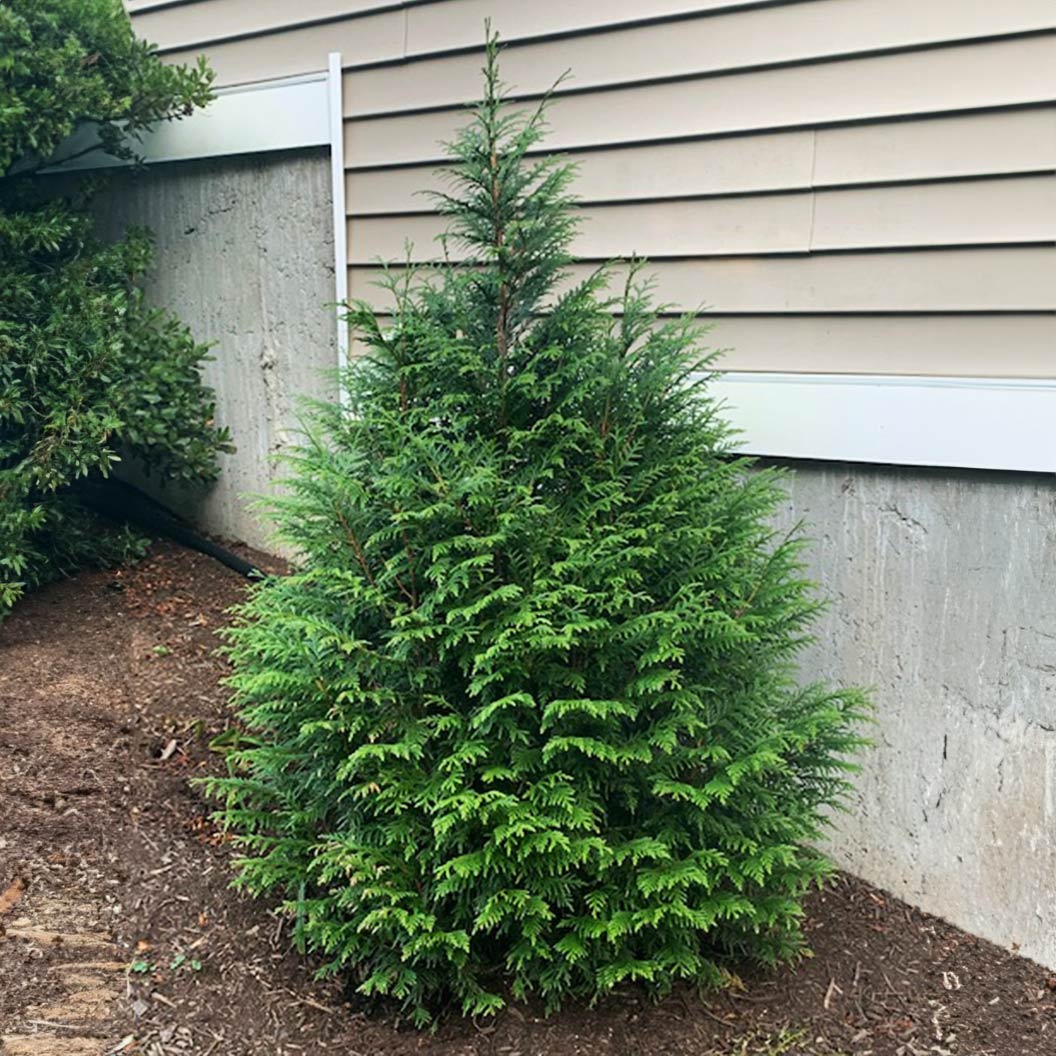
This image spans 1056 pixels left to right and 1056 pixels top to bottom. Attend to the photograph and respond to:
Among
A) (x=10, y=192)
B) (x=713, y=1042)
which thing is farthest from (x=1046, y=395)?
(x=10, y=192)

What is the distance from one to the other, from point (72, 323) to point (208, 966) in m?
2.92

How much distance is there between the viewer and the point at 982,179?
3217mm

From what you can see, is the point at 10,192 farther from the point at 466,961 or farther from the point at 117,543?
the point at 466,961

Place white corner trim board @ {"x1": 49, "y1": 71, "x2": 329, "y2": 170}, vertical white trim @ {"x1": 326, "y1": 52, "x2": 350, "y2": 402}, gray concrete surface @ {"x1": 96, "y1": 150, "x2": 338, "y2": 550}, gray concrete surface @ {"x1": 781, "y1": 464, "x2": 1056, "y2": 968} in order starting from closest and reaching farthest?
gray concrete surface @ {"x1": 781, "y1": 464, "x2": 1056, "y2": 968}, vertical white trim @ {"x1": 326, "y1": 52, "x2": 350, "y2": 402}, white corner trim board @ {"x1": 49, "y1": 71, "x2": 329, "y2": 170}, gray concrete surface @ {"x1": 96, "y1": 150, "x2": 338, "y2": 550}

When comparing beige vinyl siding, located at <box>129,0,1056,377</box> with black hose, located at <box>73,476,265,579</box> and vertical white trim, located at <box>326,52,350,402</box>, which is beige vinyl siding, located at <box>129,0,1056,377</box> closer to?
vertical white trim, located at <box>326,52,350,402</box>

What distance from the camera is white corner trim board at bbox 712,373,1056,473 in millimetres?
3168

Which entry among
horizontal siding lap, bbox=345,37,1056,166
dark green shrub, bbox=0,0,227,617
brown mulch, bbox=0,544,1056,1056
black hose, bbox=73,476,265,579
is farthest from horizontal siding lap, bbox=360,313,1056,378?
black hose, bbox=73,476,265,579

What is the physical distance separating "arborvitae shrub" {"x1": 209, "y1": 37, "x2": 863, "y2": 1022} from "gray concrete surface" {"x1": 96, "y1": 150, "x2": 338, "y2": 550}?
217 cm

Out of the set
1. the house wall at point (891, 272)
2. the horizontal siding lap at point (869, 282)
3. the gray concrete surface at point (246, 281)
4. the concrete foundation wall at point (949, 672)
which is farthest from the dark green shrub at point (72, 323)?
the concrete foundation wall at point (949, 672)

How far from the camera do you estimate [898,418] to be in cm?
340

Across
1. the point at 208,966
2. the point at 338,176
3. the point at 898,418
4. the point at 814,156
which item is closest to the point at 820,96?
the point at 814,156

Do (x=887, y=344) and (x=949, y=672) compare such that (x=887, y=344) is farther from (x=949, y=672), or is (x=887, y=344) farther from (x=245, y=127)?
(x=245, y=127)

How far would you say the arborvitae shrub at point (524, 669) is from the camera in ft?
8.86

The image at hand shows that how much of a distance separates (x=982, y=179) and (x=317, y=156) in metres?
2.91
